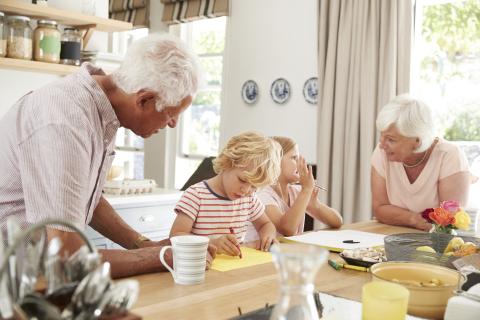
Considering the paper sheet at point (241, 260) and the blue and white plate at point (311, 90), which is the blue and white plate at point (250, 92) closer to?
the blue and white plate at point (311, 90)

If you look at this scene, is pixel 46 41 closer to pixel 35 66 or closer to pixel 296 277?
pixel 35 66

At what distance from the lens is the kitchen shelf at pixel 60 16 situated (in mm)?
3001

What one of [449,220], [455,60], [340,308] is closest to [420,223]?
[449,220]

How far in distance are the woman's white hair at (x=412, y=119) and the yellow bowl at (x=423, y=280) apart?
1467 mm

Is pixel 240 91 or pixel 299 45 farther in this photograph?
pixel 240 91

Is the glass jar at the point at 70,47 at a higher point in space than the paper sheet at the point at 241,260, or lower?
higher

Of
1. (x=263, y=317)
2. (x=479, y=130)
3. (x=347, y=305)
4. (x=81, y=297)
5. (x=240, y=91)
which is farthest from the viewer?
(x=240, y=91)

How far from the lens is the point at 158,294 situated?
4.14 ft

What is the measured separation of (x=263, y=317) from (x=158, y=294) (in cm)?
31

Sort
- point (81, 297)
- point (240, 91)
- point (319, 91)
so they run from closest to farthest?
1. point (81, 297)
2. point (319, 91)
3. point (240, 91)

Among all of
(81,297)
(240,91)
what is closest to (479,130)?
(240,91)

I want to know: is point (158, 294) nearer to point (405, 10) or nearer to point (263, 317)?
point (263, 317)

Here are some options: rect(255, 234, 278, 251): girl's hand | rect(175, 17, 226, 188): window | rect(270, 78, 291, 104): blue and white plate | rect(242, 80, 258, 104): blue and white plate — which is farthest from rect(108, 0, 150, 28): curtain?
rect(255, 234, 278, 251): girl's hand

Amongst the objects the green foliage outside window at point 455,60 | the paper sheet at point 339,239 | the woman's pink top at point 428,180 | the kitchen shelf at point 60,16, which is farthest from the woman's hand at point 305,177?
the green foliage outside window at point 455,60
